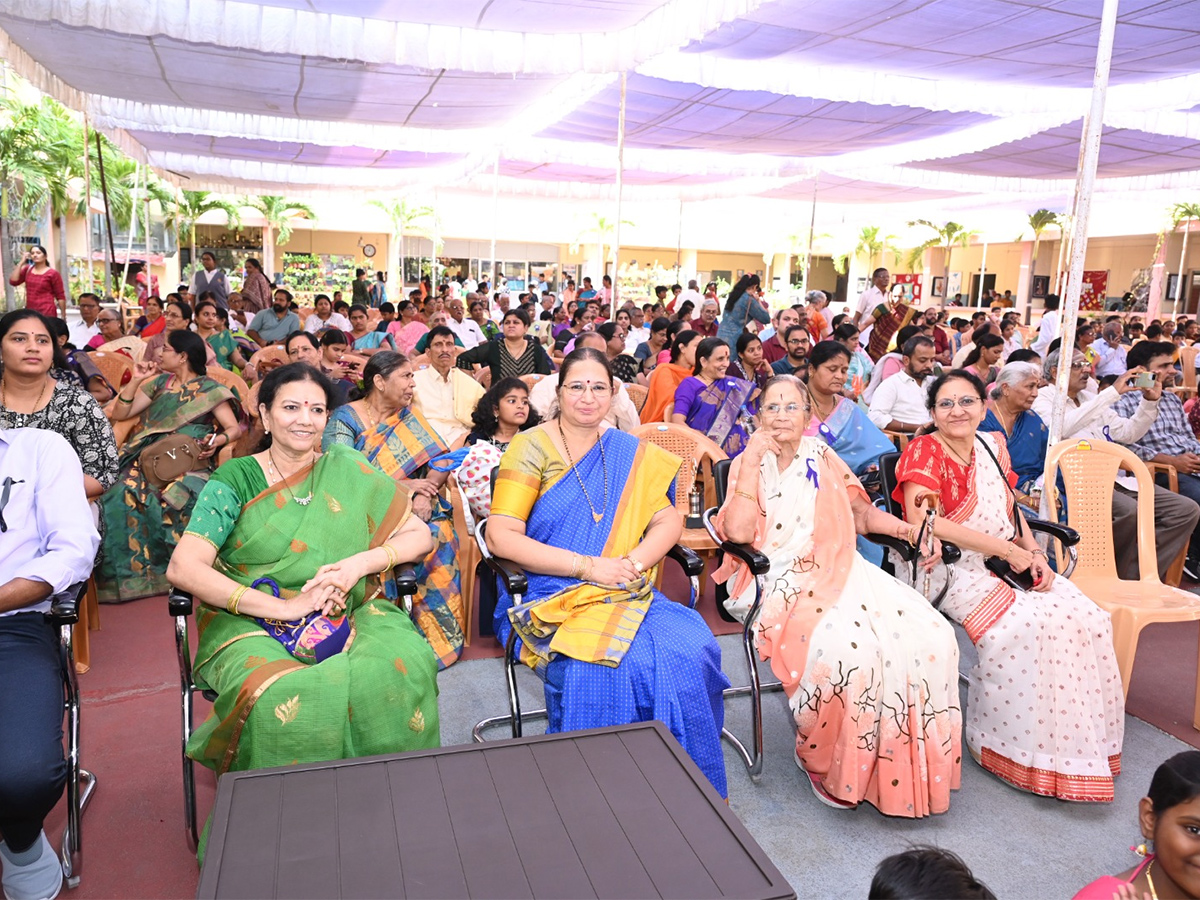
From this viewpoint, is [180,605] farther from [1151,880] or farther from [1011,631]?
[1011,631]

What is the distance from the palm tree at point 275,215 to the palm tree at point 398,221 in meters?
2.10

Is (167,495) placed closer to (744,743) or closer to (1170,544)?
(744,743)

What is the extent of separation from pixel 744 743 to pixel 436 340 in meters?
2.82

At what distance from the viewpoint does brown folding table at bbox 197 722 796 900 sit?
151cm

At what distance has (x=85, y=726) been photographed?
3.10 metres

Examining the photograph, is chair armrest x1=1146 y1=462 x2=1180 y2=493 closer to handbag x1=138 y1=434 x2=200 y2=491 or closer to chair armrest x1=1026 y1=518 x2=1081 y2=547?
chair armrest x1=1026 y1=518 x2=1081 y2=547

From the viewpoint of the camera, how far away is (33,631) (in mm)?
2428

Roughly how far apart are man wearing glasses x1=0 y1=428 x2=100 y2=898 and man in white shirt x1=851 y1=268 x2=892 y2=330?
9140mm

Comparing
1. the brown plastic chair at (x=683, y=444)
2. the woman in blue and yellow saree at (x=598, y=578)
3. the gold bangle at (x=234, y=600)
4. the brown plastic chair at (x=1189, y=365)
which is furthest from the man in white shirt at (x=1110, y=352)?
the gold bangle at (x=234, y=600)

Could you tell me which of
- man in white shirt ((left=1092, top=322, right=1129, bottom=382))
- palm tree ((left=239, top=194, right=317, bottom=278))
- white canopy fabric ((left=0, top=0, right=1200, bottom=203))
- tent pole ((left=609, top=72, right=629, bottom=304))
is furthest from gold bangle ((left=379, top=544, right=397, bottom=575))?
palm tree ((left=239, top=194, right=317, bottom=278))

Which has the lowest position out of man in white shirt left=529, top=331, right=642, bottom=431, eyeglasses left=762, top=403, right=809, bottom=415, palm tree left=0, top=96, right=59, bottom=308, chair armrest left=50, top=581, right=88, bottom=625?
chair armrest left=50, top=581, right=88, bottom=625

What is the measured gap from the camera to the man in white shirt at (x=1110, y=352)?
9467 mm

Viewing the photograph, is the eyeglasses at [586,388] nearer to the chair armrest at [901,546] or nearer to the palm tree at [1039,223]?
the chair armrest at [901,546]

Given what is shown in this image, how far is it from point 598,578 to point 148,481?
2.77 m
